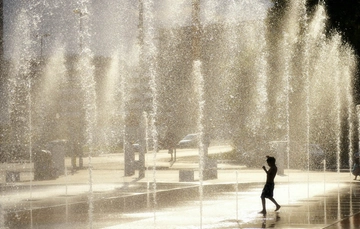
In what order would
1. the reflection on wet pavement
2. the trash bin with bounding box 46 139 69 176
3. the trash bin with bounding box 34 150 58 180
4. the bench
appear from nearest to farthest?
1. the reflection on wet pavement
2. the bench
3. the trash bin with bounding box 34 150 58 180
4. the trash bin with bounding box 46 139 69 176

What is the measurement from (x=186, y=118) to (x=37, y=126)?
48.4 feet

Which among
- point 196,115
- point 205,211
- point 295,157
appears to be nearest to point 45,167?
point 205,211

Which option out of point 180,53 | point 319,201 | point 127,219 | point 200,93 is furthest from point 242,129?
point 127,219

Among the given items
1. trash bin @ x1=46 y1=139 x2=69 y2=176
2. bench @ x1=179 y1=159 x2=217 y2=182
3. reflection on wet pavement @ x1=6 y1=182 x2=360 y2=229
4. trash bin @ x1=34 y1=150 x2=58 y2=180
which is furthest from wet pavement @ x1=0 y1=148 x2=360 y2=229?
trash bin @ x1=46 y1=139 x2=69 y2=176

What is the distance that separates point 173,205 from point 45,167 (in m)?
12.3

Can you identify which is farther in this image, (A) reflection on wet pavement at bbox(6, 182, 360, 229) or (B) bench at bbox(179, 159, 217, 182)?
(B) bench at bbox(179, 159, 217, 182)

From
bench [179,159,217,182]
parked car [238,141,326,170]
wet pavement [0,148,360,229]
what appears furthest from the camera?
parked car [238,141,326,170]

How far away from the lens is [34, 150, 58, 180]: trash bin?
29.7m

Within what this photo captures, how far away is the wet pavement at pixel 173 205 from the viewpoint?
49.3 feet

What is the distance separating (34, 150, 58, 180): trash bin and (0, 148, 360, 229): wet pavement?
114 centimetres

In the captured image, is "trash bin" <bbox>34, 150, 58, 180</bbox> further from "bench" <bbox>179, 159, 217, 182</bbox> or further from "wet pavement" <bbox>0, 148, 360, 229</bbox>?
"bench" <bbox>179, 159, 217, 182</bbox>

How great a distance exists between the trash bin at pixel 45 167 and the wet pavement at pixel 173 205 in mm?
1136

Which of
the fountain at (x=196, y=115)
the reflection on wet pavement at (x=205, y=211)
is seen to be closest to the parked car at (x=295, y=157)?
the fountain at (x=196, y=115)

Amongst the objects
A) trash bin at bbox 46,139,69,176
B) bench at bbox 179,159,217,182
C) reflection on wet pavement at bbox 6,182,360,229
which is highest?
trash bin at bbox 46,139,69,176
